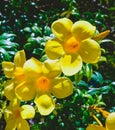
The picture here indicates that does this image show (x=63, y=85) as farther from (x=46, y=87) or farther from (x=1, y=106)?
(x=1, y=106)

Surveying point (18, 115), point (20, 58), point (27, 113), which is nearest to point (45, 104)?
point (27, 113)

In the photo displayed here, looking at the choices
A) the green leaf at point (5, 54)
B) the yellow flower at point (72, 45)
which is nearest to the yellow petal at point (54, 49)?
the yellow flower at point (72, 45)

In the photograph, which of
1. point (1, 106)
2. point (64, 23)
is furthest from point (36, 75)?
point (1, 106)

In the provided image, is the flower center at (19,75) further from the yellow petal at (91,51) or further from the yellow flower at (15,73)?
the yellow petal at (91,51)

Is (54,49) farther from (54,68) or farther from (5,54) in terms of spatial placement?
(5,54)

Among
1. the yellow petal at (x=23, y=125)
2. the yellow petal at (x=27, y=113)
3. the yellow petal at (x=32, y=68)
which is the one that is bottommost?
the yellow petal at (x=23, y=125)
